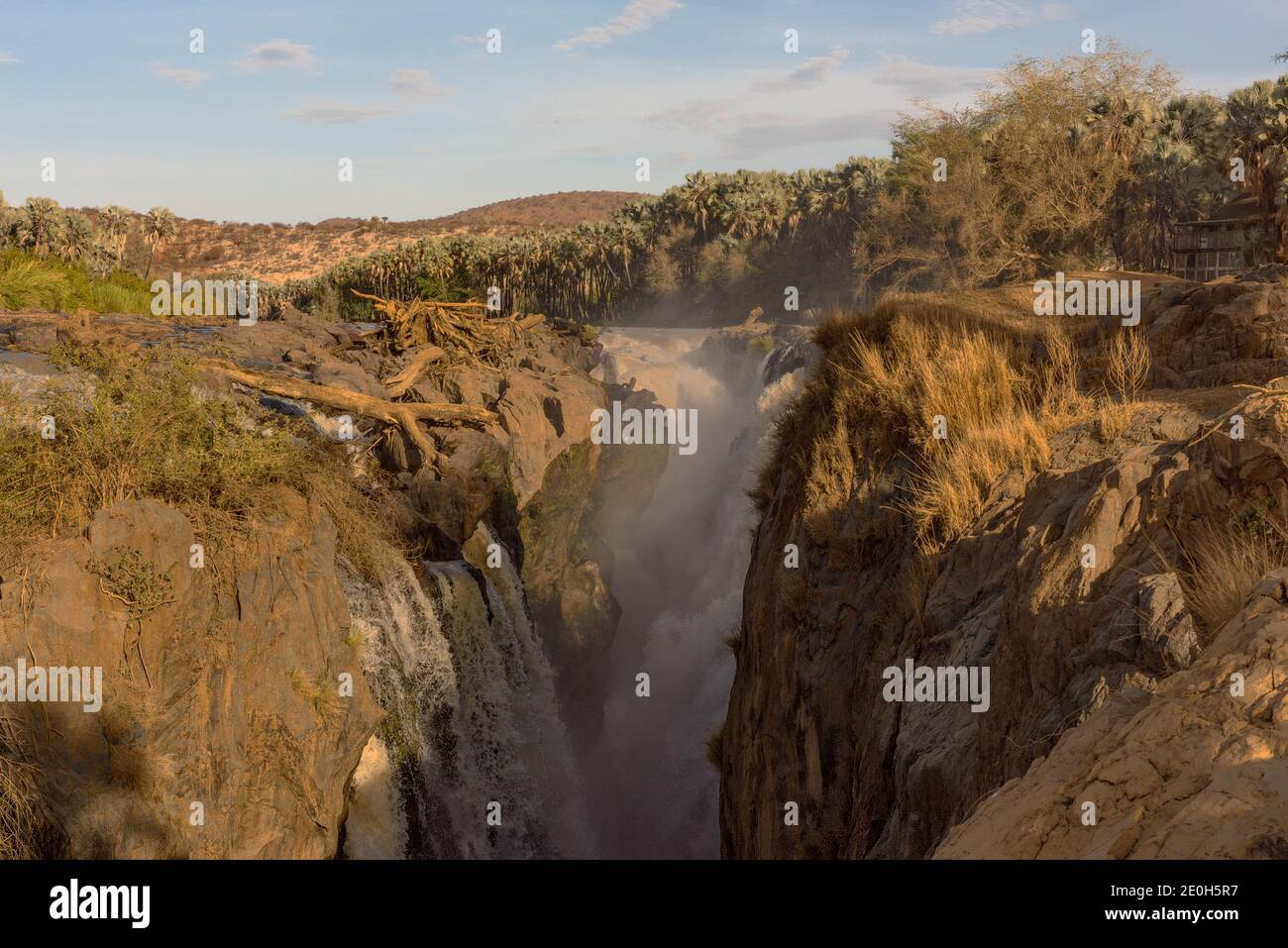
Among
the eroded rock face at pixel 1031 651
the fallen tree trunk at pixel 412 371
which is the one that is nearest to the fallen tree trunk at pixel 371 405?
the fallen tree trunk at pixel 412 371

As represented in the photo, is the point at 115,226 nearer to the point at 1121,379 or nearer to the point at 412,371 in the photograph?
the point at 412,371

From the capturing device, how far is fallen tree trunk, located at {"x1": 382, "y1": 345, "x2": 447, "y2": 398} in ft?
70.0

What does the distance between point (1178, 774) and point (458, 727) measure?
13413 millimetres

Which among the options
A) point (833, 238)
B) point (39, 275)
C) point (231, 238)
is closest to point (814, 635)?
point (39, 275)

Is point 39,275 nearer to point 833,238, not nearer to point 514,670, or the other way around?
point 514,670

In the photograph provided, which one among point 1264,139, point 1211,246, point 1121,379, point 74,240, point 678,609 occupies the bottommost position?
point 678,609

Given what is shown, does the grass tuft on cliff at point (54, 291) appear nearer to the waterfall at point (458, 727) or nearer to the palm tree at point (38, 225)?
the waterfall at point (458, 727)

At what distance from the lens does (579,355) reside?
36.2 metres

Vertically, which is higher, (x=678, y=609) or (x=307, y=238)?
(x=307, y=238)

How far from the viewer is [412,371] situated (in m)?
22.2

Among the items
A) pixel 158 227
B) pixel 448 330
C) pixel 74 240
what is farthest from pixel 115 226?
pixel 448 330

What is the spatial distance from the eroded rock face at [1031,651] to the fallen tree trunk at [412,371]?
32.5 feet

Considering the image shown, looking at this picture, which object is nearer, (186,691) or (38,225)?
(186,691)

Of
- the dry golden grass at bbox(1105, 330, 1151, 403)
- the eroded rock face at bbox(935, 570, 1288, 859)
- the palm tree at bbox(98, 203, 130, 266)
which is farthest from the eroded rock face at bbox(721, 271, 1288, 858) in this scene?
the palm tree at bbox(98, 203, 130, 266)
